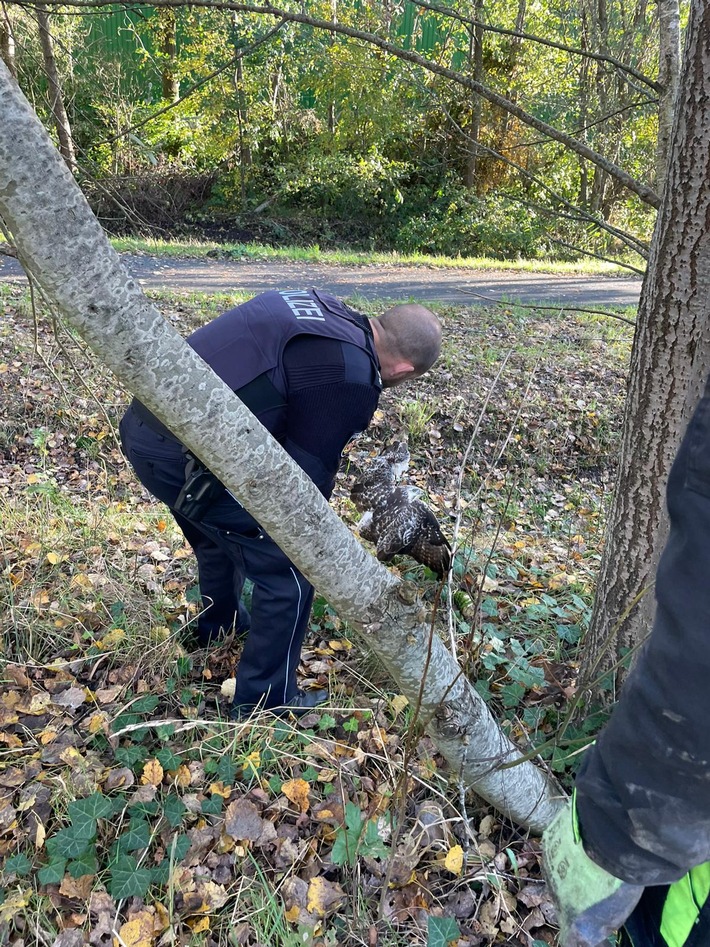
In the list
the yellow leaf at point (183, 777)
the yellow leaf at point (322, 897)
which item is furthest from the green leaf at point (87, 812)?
→ the yellow leaf at point (322, 897)

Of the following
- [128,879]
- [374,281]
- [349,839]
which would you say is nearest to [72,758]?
[128,879]

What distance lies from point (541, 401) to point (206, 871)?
18.0 ft

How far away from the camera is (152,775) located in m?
2.14

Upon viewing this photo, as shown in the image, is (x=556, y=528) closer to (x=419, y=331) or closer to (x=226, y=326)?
(x=419, y=331)

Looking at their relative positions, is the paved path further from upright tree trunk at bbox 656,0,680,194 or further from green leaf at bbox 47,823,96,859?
green leaf at bbox 47,823,96,859

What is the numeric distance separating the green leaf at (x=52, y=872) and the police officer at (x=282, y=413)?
30.8 inches

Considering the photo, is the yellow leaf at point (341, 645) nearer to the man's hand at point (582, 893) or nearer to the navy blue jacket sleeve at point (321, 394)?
the navy blue jacket sleeve at point (321, 394)

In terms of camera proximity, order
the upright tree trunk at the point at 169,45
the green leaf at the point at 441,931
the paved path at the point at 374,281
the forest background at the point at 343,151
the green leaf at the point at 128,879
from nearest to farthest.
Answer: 1. the green leaf at the point at 441,931
2. the green leaf at the point at 128,879
3. the paved path at the point at 374,281
4. the upright tree trunk at the point at 169,45
5. the forest background at the point at 343,151

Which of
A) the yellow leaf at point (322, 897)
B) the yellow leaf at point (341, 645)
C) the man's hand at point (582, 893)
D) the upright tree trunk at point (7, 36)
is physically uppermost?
the upright tree trunk at point (7, 36)

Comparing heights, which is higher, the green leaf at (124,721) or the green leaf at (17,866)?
the green leaf at (124,721)

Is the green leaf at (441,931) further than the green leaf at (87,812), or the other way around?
the green leaf at (87,812)

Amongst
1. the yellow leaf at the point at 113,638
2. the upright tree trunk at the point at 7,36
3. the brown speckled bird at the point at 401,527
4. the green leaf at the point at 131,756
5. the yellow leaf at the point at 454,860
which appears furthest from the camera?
the brown speckled bird at the point at 401,527

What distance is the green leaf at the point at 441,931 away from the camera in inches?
66.0

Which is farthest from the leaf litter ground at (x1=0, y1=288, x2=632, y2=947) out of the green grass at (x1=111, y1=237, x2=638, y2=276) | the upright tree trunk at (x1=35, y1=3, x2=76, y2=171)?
the green grass at (x1=111, y1=237, x2=638, y2=276)
